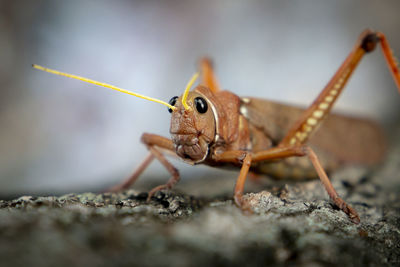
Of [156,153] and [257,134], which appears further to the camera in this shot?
[257,134]

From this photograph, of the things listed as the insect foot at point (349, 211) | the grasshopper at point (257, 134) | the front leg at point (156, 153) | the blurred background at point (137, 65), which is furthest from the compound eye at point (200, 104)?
the blurred background at point (137, 65)

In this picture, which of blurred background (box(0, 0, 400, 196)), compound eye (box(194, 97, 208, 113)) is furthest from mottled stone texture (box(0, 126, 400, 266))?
blurred background (box(0, 0, 400, 196))

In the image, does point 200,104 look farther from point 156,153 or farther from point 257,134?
point 257,134

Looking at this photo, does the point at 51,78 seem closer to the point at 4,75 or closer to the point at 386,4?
the point at 4,75

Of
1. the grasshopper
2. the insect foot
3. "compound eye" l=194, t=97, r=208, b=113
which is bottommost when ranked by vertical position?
the insect foot

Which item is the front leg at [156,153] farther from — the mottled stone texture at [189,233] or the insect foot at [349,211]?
the insect foot at [349,211]

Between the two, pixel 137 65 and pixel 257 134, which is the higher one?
pixel 137 65

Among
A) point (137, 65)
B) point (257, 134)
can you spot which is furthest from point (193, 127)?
point (137, 65)

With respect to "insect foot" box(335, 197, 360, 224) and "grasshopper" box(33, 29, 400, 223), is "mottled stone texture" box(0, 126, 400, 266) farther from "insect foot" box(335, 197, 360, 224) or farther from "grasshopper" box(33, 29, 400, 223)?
"grasshopper" box(33, 29, 400, 223)
